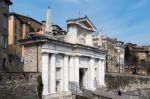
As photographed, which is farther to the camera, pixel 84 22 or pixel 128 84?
pixel 128 84

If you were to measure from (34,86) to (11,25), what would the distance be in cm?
3743

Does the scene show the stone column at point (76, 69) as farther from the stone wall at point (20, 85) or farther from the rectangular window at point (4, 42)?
the rectangular window at point (4, 42)

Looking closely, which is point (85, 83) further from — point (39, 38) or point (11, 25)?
point (11, 25)

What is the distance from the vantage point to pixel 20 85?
27781mm

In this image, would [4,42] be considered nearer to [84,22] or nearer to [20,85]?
[84,22]

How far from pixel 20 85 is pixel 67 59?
35.0 ft

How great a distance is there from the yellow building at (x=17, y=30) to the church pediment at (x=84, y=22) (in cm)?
2262

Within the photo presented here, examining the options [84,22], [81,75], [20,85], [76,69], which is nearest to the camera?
[20,85]

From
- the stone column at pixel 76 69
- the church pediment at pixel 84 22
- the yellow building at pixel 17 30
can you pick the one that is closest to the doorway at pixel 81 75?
the stone column at pixel 76 69

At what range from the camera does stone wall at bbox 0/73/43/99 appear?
25.6m

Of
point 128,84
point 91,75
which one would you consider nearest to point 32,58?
point 91,75

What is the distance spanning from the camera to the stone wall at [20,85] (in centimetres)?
2559

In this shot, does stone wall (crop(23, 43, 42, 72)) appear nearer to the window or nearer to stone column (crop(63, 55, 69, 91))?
stone column (crop(63, 55, 69, 91))

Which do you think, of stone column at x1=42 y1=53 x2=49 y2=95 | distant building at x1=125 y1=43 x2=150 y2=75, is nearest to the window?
stone column at x1=42 y1=53 x2=49 y2=95
